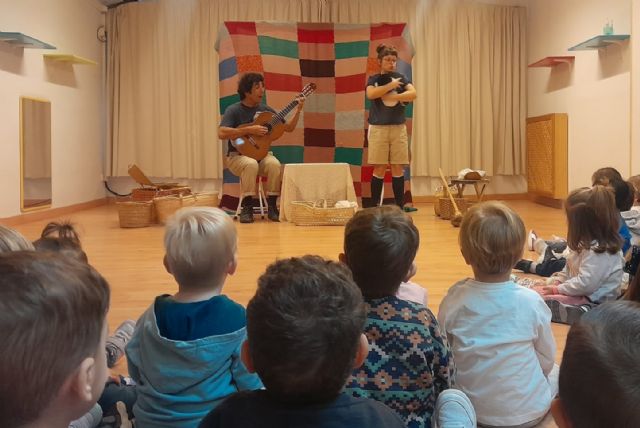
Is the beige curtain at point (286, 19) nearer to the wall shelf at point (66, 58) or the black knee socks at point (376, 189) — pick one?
the wall shelf at point (66, 58)

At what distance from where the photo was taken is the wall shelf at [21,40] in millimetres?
5078

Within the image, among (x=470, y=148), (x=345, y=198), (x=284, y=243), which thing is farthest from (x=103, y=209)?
(x=470, y=148)

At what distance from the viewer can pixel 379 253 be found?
1.28 metres

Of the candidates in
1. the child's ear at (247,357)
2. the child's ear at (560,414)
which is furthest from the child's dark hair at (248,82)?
the child's ear at (560,414)

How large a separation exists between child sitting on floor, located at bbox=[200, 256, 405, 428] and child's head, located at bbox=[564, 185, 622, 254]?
1.69 meters

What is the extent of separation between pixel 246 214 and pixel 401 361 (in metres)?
4.41

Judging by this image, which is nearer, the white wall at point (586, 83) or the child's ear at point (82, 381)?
the child's ear at point (82, 381)

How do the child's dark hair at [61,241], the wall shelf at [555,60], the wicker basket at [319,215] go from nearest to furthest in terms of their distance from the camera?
the child's dark hair at [61,241] → the wicker basket at [319,215] → the wall shelf at [555,60]

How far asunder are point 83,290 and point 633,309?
1.71ft

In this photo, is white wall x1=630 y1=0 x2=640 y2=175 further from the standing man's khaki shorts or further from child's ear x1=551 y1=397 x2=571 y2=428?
child's ear x1=551 y1=397 x2=571 y2=428

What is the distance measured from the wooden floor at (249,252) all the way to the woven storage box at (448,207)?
9 cm

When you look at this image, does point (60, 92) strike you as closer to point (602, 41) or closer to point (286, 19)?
point (286, 19)

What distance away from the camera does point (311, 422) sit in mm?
762

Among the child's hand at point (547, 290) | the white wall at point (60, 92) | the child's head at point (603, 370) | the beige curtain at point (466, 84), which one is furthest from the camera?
the beige curtain at point (466, 84)
